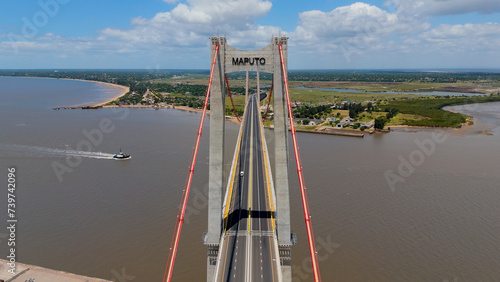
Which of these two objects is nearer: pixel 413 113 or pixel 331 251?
pixel 331 251

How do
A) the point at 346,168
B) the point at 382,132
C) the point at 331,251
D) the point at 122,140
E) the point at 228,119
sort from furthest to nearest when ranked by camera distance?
the point at 228,119 < the point at 382,132 < the point at 122,140 < the point at 346,168 < the point at 331,251

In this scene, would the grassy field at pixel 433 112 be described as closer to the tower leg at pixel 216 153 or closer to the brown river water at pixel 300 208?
the brown river water at pixel 300 208

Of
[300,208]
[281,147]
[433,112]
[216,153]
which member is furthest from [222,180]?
[433,112]

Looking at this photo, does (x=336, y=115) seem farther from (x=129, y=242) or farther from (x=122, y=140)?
(x=129, y=242)

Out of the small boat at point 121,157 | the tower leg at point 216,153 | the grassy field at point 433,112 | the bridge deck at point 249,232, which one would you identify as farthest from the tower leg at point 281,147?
the grassy field at point 433,112

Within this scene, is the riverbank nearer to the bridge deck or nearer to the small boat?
the bridge deck

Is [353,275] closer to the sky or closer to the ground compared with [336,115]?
closer to the ground

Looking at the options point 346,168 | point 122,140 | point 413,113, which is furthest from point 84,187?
point 413,113

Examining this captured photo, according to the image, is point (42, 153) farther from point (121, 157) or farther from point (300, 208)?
point (300, 208)
